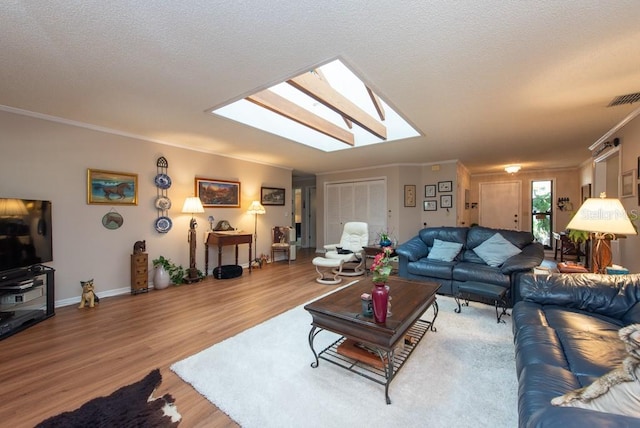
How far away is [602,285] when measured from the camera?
212 centimetres

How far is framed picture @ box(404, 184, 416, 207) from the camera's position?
21.2 feet

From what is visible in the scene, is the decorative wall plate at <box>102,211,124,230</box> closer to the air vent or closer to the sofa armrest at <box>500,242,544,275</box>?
the sofa armrest at <box>500,242,544,275</box>

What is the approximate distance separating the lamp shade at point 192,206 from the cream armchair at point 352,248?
2.44m

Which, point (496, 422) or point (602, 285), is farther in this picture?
point (602, 285)

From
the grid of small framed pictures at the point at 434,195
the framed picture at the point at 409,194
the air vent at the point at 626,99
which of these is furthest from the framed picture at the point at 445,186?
the air vent at the point at 626,99

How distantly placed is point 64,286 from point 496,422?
4.76 m

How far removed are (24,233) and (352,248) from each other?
455 centimetres

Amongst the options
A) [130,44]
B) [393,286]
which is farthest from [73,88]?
[393,286]

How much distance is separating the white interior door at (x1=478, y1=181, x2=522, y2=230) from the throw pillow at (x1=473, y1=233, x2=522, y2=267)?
15.8 feet

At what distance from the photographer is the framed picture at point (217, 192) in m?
5.00

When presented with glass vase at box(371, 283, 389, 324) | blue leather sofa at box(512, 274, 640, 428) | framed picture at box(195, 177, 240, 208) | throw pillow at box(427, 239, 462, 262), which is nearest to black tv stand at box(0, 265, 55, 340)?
framed picture at box(195, 177, 240, 208)

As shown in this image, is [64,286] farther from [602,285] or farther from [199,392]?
[602,285]

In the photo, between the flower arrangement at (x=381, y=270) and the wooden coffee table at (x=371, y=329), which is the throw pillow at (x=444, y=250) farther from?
the flower arrangement at (x=381, y=270)

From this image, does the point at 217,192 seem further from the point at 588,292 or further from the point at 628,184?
the point at 628,184
